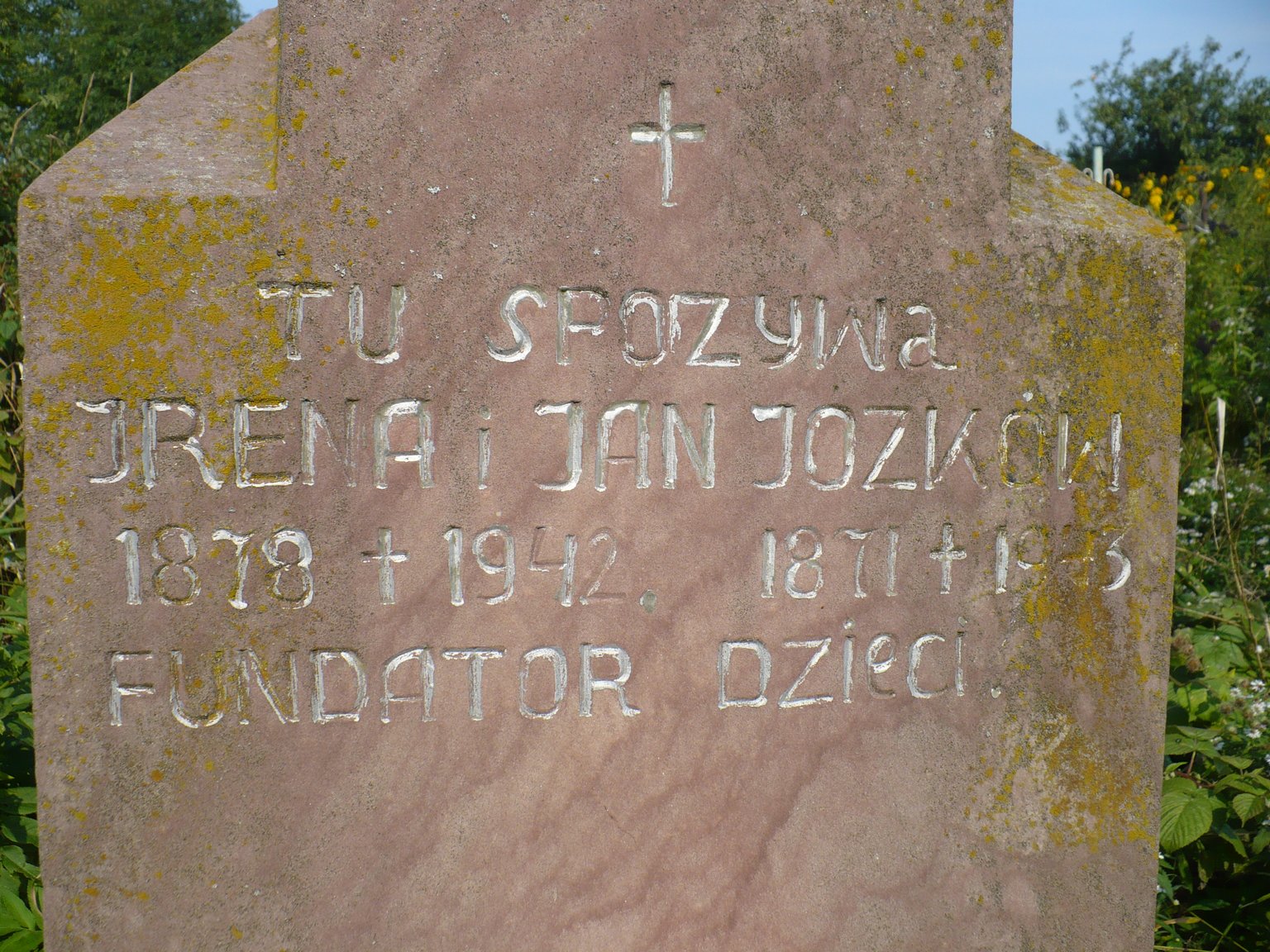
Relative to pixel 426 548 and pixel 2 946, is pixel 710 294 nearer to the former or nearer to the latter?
pixel 426 548

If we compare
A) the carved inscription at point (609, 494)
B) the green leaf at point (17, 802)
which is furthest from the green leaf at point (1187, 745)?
the green leaf at point (17, 802)

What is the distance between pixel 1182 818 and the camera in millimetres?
2314

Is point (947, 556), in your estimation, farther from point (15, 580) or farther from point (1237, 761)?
point (15, 580)

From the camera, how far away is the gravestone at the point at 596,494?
1.75m

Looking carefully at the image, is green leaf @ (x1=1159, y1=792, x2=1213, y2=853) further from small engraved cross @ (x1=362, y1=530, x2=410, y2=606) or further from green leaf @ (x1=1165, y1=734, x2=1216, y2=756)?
small engraved cross @ (x1=362, y1=530, x2=410, y2=606)

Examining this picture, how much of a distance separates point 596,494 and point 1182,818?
1.59m

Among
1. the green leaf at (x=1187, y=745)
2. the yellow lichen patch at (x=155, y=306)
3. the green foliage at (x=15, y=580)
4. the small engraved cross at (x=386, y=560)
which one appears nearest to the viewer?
the yellow lichen patch at (x=155, y=306)

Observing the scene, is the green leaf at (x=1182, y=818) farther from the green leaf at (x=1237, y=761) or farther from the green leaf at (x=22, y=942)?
the green leaf at (x=22, y=942)

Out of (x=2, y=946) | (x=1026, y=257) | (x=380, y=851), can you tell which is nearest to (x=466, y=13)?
(x=1026, y=257)

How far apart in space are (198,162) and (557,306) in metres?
0.68

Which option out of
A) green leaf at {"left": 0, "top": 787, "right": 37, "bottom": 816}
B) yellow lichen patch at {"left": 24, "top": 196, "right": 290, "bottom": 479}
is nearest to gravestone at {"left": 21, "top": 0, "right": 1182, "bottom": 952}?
yellow lichen patch at {"left": 24, "top": 196, "right": 290, "bottom": 479}

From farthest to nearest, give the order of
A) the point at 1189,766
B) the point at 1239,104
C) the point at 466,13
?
the point at 1239,104
the point at 1189,766
the point at 466,13

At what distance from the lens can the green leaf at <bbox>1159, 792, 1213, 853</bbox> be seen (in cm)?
227

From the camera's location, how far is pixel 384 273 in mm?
1773
